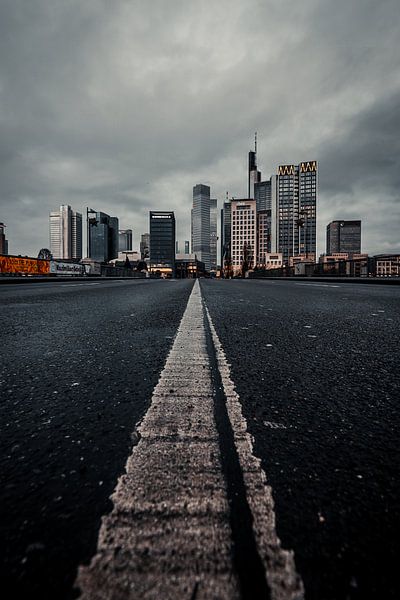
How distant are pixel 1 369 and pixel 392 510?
162 centimetres

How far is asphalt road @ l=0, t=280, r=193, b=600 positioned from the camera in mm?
499

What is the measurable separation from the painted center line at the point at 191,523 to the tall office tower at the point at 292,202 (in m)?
158

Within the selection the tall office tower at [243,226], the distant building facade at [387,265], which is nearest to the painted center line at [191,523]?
the distant building facade at [387,265]

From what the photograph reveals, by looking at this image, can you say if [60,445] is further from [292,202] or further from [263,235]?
[263,235]

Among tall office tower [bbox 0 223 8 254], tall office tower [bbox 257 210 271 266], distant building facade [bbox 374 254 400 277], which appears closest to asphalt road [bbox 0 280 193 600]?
distant building facade [bbox 374 254 400 277]

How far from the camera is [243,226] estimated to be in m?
161

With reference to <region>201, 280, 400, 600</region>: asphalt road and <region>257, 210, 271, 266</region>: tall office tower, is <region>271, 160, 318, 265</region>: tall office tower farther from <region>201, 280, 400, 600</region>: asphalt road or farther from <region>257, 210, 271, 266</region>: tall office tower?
<region>201, 280, 400, 600</region>: asphalt road

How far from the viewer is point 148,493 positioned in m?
0.65

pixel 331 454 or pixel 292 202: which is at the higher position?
pixel 292 202

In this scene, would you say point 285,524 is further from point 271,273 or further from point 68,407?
point 271,273

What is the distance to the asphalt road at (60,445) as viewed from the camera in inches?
19.6

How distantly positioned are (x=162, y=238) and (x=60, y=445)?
17538 centimetres

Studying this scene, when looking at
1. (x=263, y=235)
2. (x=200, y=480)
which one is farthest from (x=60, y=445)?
(x=263, y=235)

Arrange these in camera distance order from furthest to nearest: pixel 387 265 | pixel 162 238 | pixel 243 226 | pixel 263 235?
pixel 162 238, pixel 263 235, pixel 243 226, pixel 387 265
